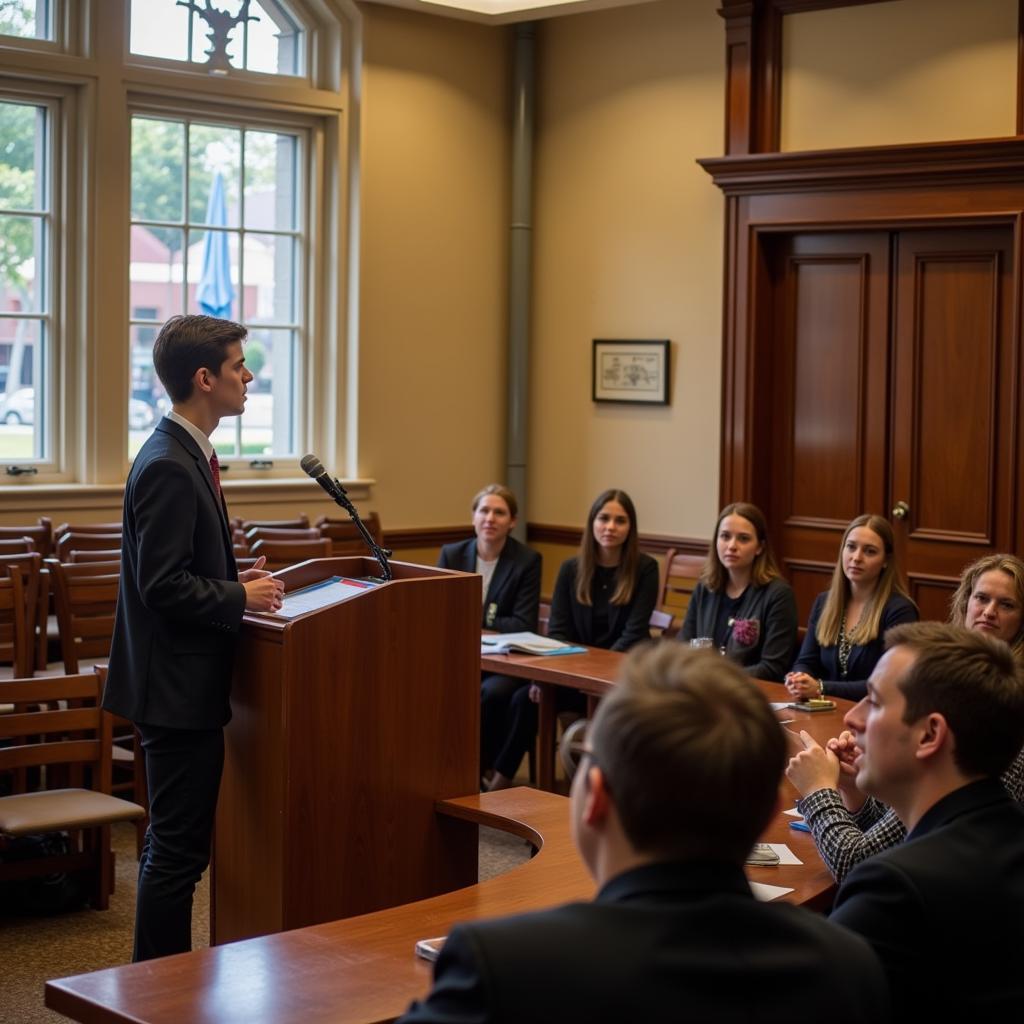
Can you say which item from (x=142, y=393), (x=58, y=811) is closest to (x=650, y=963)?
(x=58, y=811)

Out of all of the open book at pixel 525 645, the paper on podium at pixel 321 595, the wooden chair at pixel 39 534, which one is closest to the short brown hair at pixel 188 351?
the paper on podium at pixel 321 595

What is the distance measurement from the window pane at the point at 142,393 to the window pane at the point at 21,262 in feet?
1.66

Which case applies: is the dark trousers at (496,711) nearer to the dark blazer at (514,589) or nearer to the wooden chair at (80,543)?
the dark blazer at (514,589)

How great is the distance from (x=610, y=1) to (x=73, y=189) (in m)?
2.77

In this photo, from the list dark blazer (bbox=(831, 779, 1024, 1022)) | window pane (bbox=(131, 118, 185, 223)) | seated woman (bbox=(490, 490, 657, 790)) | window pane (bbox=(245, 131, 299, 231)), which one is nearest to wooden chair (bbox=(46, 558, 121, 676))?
seated woman (bbox=(490, 490, 657, 790))

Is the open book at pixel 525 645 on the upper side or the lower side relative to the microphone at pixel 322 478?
lower

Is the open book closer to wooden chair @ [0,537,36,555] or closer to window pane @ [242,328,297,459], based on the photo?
wooden chair @ [0,537,36,555]

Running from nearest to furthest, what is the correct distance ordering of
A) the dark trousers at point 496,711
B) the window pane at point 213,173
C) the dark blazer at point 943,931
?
the dark blazer at point 943,931, the dark trousers at point 496,711, the window pane at point 213,173

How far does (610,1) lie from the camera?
7418 mm

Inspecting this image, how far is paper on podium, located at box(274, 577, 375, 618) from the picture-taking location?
3.21m

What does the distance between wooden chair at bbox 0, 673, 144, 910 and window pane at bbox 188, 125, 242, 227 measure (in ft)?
12.0

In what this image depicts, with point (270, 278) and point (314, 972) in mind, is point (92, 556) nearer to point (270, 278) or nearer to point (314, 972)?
point (270, 278)

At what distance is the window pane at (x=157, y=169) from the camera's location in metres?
7.38

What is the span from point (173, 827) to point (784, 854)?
1284 millimetres
